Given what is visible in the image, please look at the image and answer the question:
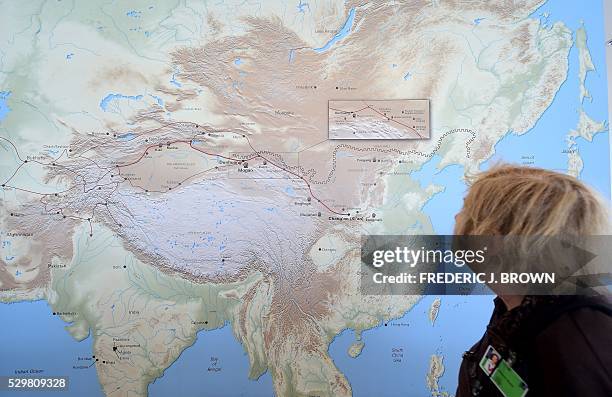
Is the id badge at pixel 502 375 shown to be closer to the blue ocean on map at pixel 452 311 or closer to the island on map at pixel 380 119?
the blue ocean on map at pixel 452 311

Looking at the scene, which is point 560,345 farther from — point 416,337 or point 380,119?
point 380,119

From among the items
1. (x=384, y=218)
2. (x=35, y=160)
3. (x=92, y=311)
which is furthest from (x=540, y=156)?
(x=35, y=160)

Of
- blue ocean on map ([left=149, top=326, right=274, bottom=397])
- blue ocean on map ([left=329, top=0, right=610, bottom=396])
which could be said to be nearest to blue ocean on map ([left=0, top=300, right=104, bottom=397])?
blue ocean on map ([left=149, top=326, right=274, bottom=397])

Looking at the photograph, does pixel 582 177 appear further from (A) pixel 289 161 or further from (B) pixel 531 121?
(A) pixel 289 161

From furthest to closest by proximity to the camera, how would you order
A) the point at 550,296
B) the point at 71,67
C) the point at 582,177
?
the point at 71,67 → the point at 582,177 → the point at 550,296

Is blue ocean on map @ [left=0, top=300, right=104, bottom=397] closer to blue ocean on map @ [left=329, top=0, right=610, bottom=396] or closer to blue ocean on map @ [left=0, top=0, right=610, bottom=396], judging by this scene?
blue ocean on map @ [left=0, top=0, right=610, bottom=396]

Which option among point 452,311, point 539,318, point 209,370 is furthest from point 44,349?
point 539,318
